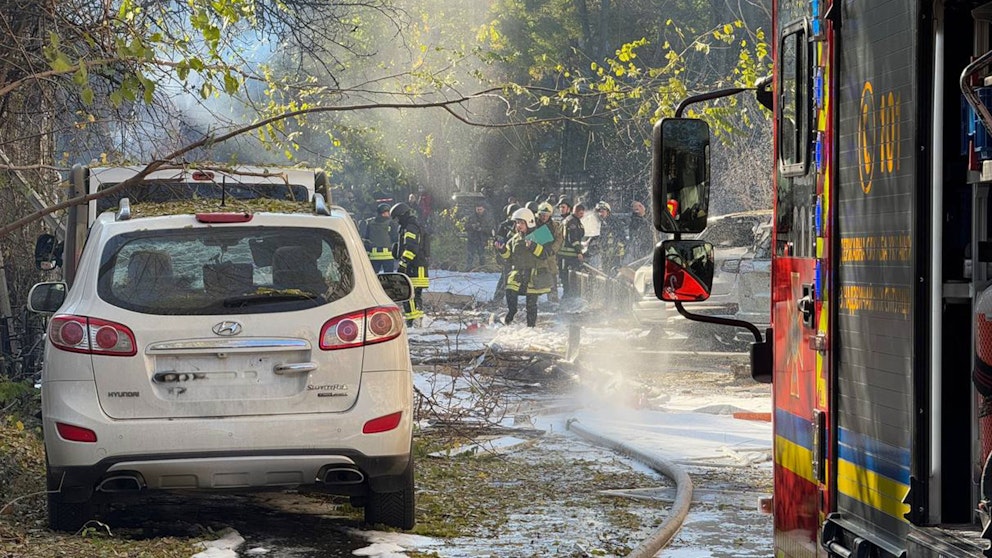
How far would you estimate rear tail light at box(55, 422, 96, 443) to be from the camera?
659 centimetres

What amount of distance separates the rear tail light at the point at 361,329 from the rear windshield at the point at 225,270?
0.14 metres

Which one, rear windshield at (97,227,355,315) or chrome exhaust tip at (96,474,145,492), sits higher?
rear windshield at (97,227,355,315)

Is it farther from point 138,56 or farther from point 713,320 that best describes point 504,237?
point 713,320

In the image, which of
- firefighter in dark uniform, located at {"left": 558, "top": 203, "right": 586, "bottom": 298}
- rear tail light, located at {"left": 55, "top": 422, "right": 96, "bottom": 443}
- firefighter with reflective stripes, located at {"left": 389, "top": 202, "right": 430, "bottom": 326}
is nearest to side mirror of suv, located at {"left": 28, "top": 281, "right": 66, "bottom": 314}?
rear tail light, located at {"left": 55, "top": 422, "right": 96, "bottom": 443}

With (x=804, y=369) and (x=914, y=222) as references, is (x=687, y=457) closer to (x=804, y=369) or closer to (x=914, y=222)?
(x=804, y=369)

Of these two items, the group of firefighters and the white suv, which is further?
the group of firefighters

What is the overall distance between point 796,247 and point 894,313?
818mm

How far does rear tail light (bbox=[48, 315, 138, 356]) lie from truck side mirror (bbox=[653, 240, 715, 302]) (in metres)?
3.06

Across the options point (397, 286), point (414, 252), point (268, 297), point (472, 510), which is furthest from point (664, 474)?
point (414, 252)

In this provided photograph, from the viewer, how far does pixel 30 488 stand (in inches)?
321

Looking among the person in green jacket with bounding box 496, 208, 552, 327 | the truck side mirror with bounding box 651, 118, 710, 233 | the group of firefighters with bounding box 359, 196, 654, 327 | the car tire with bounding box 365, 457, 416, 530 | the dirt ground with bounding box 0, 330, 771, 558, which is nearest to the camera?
the truck side mirror with bounding box 651, 118, 710, 233

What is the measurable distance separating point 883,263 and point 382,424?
3.69m

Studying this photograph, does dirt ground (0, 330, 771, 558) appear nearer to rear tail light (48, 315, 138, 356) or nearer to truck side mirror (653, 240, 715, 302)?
rear tail light (48, 315, 138, 356)

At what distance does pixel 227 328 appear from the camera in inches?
265
